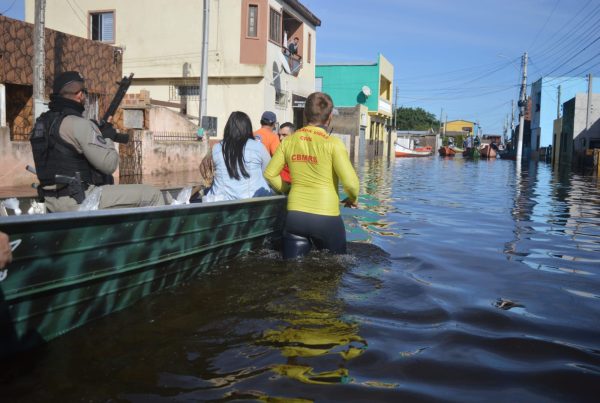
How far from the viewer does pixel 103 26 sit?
26.7 metres

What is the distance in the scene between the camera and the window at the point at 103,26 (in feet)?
86.9

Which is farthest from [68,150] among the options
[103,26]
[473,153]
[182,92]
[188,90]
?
[473,153]

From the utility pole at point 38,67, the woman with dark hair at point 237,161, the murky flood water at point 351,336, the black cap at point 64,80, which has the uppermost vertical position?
the utility pole at point 38,67

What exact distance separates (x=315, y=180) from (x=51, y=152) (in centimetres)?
206

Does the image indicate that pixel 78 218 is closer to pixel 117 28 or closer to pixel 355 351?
pixel 355 351

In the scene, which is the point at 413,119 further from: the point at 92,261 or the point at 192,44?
the point at 92,261

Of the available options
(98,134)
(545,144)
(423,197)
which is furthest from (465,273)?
(545,144)

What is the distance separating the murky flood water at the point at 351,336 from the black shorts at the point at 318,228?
0.22 meters

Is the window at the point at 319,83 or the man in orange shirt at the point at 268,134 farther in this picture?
the window at the point at 319,83

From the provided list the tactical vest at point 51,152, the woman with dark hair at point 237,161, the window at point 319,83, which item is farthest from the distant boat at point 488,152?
the tactical vest at point 51,152

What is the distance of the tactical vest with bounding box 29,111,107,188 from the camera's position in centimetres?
407

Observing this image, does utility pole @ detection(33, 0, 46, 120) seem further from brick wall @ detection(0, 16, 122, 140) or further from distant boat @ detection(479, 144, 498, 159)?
distant boat @ detection(479, 144, 498, 159)

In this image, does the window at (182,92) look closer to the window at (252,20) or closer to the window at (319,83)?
the window at (252,20)

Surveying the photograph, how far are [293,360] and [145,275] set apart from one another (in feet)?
4.98
